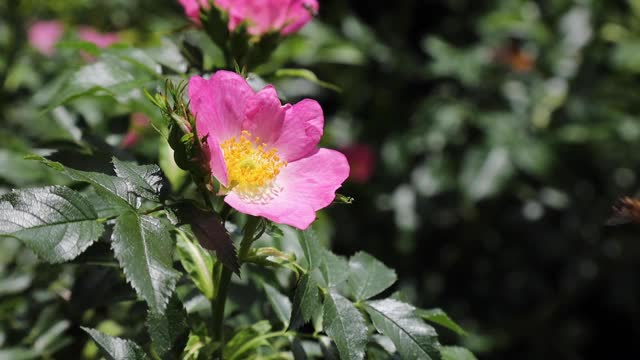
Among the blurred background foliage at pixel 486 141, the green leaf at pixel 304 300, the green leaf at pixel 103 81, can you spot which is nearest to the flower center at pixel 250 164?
the green leaf at pixel 304 300

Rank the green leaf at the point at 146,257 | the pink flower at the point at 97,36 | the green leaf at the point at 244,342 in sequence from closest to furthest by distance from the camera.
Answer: the green leaf at the point at 146,257
the green leaf at the point at 244,342
the pink flower at the point at 97,36

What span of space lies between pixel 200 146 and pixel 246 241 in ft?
0.45

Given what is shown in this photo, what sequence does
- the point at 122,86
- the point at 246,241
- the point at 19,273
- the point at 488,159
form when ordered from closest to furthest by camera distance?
the point at 246,241 → the point at 122,86 → the point at 19,273 → the point at 488,159

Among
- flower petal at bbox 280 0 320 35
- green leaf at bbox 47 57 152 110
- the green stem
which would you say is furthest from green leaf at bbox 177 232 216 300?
flower petal at bbox 280 0 320 35

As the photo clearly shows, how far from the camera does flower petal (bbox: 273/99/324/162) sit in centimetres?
98

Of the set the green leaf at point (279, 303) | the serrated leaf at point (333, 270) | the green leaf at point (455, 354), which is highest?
the serrated leaf at point (333, 270)

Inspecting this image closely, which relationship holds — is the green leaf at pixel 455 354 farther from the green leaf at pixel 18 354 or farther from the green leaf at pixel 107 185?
the green leaf at pixel 18 354

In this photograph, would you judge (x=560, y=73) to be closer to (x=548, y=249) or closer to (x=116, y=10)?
(x=548, y=249)

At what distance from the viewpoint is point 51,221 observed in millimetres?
800

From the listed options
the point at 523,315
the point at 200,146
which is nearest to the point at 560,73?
the point at 523,315

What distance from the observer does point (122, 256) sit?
0.78m

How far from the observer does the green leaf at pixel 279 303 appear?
1063 mm

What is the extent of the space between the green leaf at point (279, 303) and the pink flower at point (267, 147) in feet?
0.61

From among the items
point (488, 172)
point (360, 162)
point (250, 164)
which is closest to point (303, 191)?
point (250, 164)
